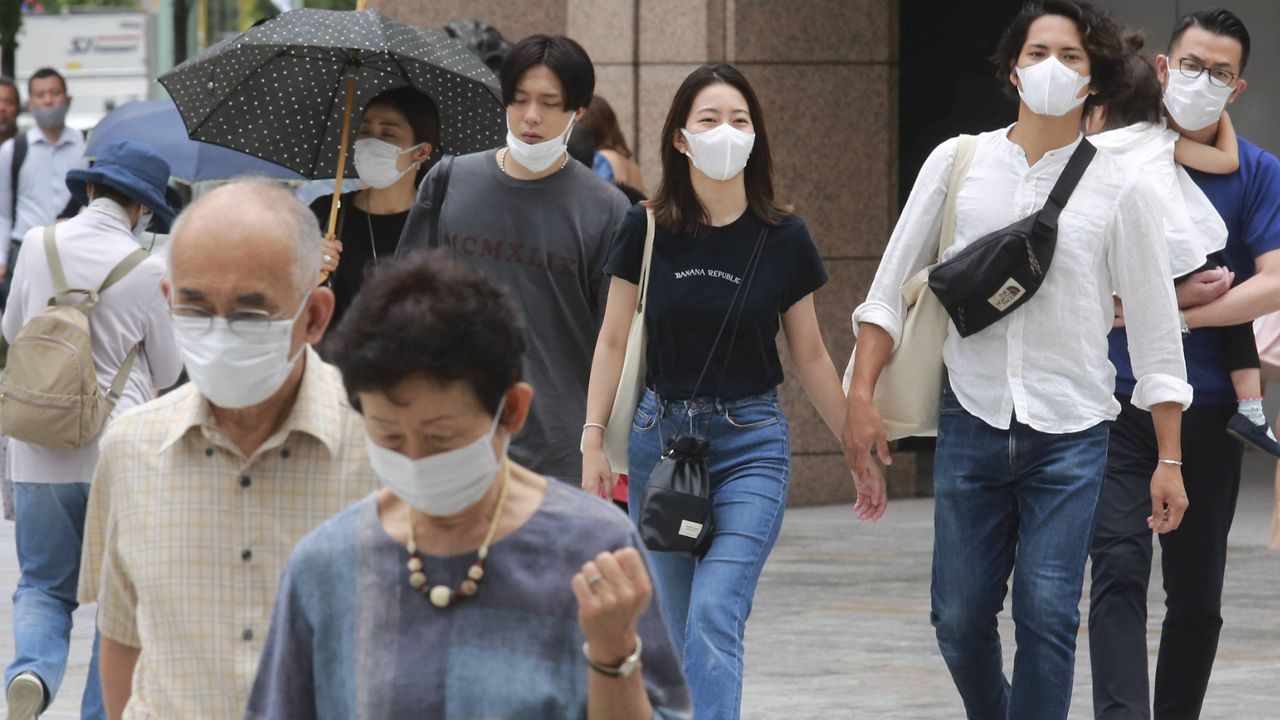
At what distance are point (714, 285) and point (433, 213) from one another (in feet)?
2.96

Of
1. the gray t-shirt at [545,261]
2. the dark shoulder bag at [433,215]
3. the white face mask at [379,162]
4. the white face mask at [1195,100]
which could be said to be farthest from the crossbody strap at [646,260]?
the white face mask at [1195,100]

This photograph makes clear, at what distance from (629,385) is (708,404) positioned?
0.85 ft

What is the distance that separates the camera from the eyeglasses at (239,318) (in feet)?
10.1

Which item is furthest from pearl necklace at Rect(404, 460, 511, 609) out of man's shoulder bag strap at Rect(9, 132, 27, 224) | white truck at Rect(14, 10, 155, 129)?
white truck at Rect(14, 10, 155, 129)

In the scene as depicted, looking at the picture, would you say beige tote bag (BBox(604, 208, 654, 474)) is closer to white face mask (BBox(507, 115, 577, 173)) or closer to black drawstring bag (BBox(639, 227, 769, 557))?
black drawstring bag (BBox(639, 227, 769, 557))

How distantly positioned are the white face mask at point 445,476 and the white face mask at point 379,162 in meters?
3.87

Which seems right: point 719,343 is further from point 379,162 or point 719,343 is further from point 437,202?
point 379,162

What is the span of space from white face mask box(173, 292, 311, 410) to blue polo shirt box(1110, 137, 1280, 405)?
3.36 m

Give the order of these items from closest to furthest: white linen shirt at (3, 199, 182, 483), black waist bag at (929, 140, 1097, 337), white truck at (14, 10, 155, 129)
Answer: black waist bag at (929, 140, 1097, 337) → white linen shirt at (3, 199, 182, 483) → white truck at (14, 10, 155, 129)

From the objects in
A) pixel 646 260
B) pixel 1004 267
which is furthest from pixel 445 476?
pixel 646 260

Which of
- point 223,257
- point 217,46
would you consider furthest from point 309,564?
point 217,46

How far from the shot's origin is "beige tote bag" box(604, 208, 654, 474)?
18.8 ft

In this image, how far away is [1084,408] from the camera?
5312mm

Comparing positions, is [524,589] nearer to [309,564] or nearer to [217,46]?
[309,564]
